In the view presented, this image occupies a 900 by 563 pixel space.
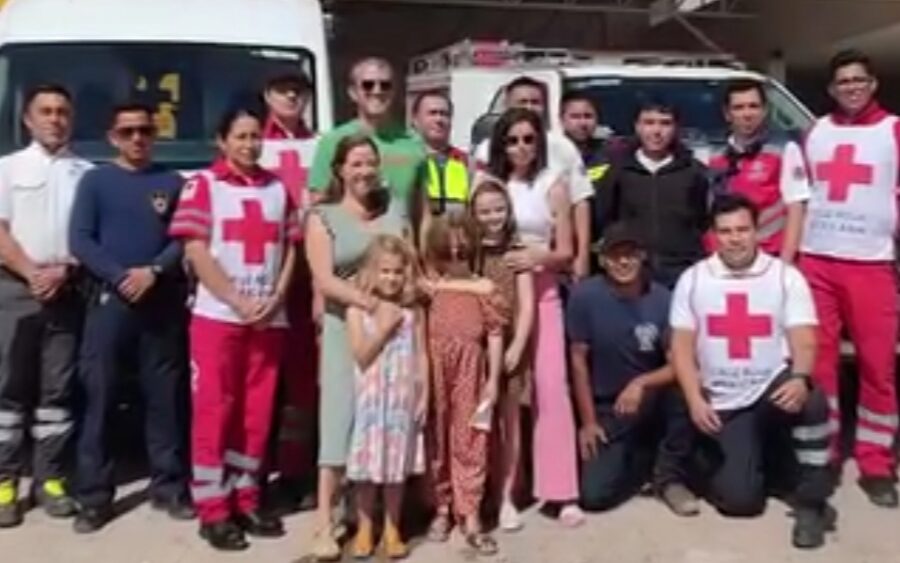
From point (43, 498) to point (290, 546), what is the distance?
1.11 m

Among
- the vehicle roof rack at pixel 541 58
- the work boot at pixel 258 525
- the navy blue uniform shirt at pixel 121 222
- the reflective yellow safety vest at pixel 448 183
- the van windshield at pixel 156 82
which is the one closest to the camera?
the navy blue uniform shirt at pixel 121 222

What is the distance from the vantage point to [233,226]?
5324mm

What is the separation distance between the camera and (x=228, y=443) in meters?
5.45

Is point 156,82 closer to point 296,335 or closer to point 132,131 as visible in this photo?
point 132,131

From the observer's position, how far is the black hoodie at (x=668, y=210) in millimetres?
6117

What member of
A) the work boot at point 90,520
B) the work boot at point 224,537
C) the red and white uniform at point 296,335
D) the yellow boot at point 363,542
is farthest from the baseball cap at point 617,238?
the work boot at point 90,520

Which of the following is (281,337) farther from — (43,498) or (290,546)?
(43,498)

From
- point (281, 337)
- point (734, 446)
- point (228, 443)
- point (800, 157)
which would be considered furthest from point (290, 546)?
point (800, 157)

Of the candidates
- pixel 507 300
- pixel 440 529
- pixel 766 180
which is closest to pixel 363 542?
pixel 440 529

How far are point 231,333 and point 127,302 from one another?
0.45 meters

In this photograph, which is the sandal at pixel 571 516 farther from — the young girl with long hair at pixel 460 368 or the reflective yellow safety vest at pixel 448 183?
the reflective yellow safety vest at pixel 448 183

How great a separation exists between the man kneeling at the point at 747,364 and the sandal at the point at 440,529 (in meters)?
1.11

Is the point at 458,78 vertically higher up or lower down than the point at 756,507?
higher up

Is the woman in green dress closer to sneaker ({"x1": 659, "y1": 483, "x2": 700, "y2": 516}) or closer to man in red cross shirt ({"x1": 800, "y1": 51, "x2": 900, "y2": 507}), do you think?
sneaker ({"x1": 659, "y1": 483, "x2": 700, "y2": 516})
